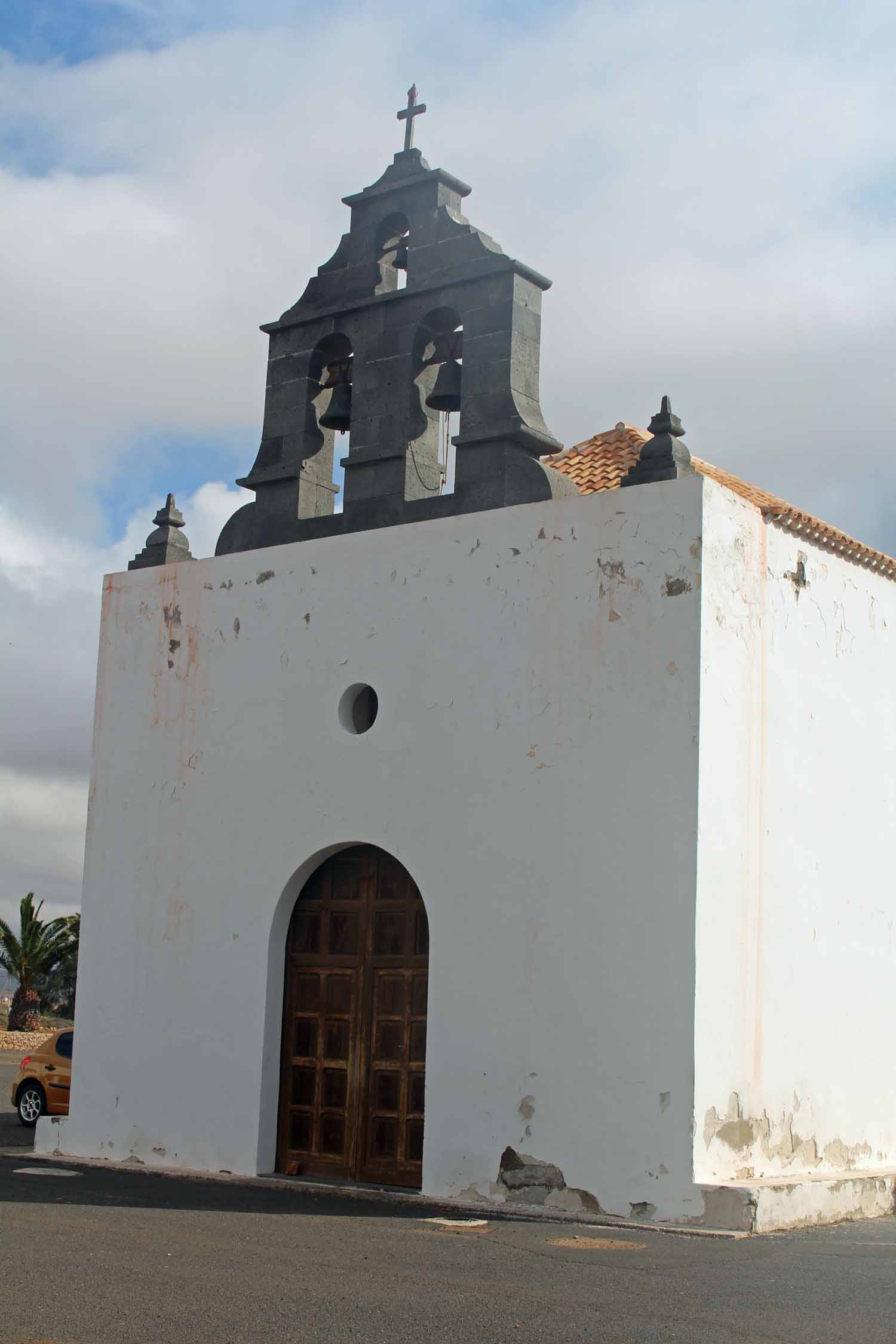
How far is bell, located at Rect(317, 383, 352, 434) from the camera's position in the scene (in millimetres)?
11609

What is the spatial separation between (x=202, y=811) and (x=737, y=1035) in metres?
4.39

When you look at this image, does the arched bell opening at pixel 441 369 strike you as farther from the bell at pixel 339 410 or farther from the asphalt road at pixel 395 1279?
the asphalt road at pixel 395 1279

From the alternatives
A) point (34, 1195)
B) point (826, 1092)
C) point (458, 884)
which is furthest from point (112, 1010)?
point (826, 1092)

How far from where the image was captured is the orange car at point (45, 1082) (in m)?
15.0

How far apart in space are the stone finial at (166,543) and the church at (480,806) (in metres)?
0.03

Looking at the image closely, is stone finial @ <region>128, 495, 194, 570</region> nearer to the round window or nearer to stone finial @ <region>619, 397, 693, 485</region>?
the round window

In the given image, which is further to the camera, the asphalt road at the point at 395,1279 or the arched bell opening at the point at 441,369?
the arched bell opening at the point at 441,369

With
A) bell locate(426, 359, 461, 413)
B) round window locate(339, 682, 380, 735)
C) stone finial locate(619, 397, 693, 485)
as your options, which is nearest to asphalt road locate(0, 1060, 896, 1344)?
round window locate(339, 682, 380, 735)

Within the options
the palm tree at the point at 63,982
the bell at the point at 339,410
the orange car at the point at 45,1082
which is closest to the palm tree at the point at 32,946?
the palm tree at the point at 63,982

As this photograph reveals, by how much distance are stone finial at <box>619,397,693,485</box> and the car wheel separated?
9291mm

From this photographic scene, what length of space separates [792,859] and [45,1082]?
28.0 ft

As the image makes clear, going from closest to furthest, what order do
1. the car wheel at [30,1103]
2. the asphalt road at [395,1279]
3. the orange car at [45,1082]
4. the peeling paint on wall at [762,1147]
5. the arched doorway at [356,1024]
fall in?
the asphalt road at [395,1279] → the peeling paint on wall at [762,1147] → the arched doorway at [356,1024] → the orange car at [45,1082] → the car wheel at [30,1103]

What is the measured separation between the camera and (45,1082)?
49.4ft

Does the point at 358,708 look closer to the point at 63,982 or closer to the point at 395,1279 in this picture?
the point at 395,1279
